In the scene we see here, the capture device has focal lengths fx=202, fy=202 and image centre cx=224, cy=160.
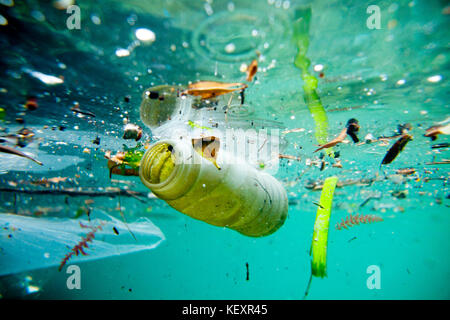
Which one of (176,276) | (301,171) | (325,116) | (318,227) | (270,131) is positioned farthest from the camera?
(176,276)

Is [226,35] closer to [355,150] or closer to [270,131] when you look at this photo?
[270,131]

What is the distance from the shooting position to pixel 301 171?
11.5 metres

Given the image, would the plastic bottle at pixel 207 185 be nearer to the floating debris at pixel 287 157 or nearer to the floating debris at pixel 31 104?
the floating debris at pixel 31 104

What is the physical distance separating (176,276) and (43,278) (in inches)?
2701

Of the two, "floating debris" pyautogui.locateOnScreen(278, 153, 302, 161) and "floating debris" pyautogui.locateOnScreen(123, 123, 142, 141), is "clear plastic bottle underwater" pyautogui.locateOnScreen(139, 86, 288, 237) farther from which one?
"floating debris" pyautogui.locateOnScreen(278, 153, 302, 161)

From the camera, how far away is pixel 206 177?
2.56 m

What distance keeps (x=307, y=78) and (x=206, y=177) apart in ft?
13.1

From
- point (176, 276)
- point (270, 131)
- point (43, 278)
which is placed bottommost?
point (176, 276)

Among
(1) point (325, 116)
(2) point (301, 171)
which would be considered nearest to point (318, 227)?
(1) point (325, 116)

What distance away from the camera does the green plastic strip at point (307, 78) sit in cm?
343

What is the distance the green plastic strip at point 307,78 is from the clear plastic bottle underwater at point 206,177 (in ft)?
5.55

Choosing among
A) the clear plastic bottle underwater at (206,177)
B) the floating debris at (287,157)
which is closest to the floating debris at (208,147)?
the clear plastic bottle underwater at (206,177)

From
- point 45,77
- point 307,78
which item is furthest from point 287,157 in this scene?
point 45,77

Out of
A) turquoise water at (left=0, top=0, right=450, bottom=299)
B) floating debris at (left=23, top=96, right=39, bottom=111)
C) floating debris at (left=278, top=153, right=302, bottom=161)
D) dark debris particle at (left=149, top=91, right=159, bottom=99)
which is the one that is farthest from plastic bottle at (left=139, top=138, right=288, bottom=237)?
floating debris at (left=278, top=153, right=302, bottom=161)
